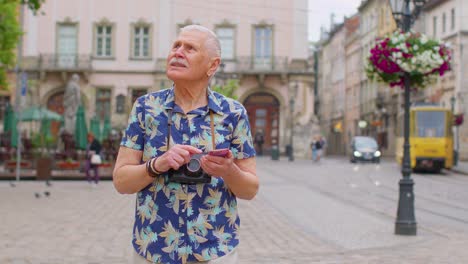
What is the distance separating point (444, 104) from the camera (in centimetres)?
5828

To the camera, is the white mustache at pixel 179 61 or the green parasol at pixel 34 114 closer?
the white mustache at pixel 179 61

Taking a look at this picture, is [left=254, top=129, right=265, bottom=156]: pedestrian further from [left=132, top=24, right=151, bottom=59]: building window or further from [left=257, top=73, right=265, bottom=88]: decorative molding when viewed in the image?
[left=132, top=24, right=151, bottom=59]: building window

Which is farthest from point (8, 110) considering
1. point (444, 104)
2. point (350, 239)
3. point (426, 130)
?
point (444, 104)

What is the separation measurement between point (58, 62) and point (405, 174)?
141 feet

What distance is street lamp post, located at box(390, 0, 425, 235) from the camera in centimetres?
1302

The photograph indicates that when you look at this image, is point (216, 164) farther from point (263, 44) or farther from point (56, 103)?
point (263, 44)

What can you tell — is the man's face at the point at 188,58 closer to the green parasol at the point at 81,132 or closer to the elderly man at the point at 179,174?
the elderly man at the point at 179,174

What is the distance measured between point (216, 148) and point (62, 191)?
62.5 feet

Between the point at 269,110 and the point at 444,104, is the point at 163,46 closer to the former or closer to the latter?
the point at 269,110

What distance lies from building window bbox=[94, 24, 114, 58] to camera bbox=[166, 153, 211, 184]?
2050 inches

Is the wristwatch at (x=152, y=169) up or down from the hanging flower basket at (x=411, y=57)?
down

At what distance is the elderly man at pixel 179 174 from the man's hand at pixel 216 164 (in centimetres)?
13

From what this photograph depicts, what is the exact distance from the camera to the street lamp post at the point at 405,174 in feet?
42.7

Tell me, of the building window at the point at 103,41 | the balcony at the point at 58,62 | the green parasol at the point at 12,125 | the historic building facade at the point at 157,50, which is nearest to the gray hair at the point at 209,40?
the green parasol at the point at 12,125
